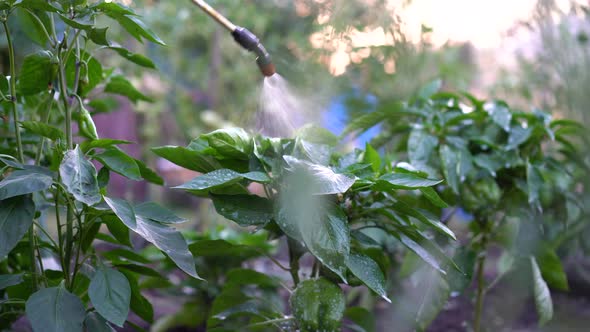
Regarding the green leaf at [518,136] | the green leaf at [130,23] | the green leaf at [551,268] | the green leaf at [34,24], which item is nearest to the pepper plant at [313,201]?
the green leaf at [130,23]

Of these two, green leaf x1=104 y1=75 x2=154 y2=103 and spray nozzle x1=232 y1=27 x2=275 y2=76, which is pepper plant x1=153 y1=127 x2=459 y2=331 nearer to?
spray nozzle x1=232 y1=27 x2=275 y2=76

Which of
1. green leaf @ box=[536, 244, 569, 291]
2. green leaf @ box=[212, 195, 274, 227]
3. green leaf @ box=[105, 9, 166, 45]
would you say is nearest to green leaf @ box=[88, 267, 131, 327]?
green leaf @ box=[212, 195, 274, 227]

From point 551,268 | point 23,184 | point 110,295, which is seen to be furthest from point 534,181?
point 23,184

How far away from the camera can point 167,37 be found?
3.62 metres

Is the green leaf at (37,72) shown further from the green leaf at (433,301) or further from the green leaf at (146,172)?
the green leaf at (433,301)

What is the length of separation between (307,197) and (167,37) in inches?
114

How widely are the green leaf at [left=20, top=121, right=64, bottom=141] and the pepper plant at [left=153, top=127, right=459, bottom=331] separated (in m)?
0.18

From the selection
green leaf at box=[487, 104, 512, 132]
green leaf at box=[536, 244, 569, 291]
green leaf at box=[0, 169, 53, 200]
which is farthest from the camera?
green leaf at box=[536, 244, 569, 291]

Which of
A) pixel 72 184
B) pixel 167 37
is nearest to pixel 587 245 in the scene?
pixel 72 184

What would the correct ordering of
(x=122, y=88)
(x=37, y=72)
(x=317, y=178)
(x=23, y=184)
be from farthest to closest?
1. (x=122, y=88)
2. (x=37, y=72)
3. (x=317, y=178)
4. (x=23, y=184)

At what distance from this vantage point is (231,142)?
1090 millimetres

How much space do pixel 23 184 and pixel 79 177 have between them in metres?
0.08

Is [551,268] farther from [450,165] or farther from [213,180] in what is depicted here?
[213,180]

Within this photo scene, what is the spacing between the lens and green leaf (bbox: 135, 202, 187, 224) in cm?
99
